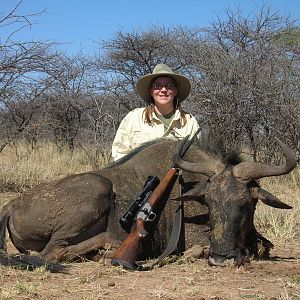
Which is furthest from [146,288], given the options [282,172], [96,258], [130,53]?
[130,53]

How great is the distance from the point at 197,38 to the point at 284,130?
187 inches

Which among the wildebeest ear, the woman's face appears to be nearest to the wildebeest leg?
the wildebeest ear

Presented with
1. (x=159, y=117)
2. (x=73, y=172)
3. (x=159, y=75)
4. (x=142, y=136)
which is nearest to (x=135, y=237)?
(x=142, y=136)

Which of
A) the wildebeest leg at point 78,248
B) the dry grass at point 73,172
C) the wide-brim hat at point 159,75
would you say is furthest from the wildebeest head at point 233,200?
the dry grass at point 73,172

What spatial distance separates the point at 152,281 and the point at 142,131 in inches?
93.6

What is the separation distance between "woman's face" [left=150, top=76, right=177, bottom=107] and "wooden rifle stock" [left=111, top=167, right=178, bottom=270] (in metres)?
1.11

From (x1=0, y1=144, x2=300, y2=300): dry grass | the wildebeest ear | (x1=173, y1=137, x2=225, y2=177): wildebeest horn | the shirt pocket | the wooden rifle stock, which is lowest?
(x1=0, y1=144, x2=300, y2=300): dry grass

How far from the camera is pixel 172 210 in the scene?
5742 mm

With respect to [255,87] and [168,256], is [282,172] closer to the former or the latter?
[168,256]

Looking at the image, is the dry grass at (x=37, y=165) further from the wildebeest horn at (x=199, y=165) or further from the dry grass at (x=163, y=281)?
the wildebeest horn at (x=199, y=165)

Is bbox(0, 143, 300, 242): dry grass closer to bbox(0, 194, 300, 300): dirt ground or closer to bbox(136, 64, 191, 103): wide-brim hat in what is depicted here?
bbox(0, 194, 300, 300): dirt ground

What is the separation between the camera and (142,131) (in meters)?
6.46

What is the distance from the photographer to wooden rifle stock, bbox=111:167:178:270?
15.9 feet

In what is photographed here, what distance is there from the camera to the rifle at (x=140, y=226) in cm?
484
